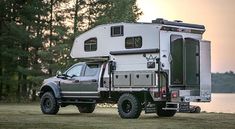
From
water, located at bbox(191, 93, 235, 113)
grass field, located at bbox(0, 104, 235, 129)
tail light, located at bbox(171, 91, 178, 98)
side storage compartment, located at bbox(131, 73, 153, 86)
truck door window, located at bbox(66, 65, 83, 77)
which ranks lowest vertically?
water, located at bbox(191, 93, 235, 113)

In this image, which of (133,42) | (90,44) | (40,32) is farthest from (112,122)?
(40,32)

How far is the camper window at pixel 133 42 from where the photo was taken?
1805 cm

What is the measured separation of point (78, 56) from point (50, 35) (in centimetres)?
2190

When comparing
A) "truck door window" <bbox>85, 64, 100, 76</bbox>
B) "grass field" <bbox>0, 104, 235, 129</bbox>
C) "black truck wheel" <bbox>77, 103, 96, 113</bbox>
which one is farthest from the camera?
"black truck wheel" <bbox>77, 103, 96, 113</bbox>

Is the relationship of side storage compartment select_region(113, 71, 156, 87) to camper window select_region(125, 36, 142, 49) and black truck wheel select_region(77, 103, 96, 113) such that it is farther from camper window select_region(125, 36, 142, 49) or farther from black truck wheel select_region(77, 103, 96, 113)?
black truck wheel select_region(77, 103, 96, 113)

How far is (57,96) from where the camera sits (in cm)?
2069

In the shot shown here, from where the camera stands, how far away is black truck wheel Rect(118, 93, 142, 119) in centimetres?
1800

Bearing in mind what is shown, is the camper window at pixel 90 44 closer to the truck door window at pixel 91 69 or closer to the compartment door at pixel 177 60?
the truck door window at pixel 91 69

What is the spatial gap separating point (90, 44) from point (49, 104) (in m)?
3.22

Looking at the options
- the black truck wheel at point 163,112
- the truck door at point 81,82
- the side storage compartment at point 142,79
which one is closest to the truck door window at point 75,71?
the truck door at point 81,82

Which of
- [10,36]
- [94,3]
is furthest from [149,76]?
[94,3]

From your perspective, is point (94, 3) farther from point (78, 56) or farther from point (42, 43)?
point (78, 56)

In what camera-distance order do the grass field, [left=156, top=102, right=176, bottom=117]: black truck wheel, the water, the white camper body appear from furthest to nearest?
1. the water
2. [left=156, top=102, right=176, bottom=117]: black truck wheel
3. the white camper body
4. the grass field

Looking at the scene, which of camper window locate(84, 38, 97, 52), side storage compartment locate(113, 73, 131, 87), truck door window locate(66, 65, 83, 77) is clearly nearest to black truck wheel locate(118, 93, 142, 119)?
side storage compartment locate(113, 73, 131, 87)
